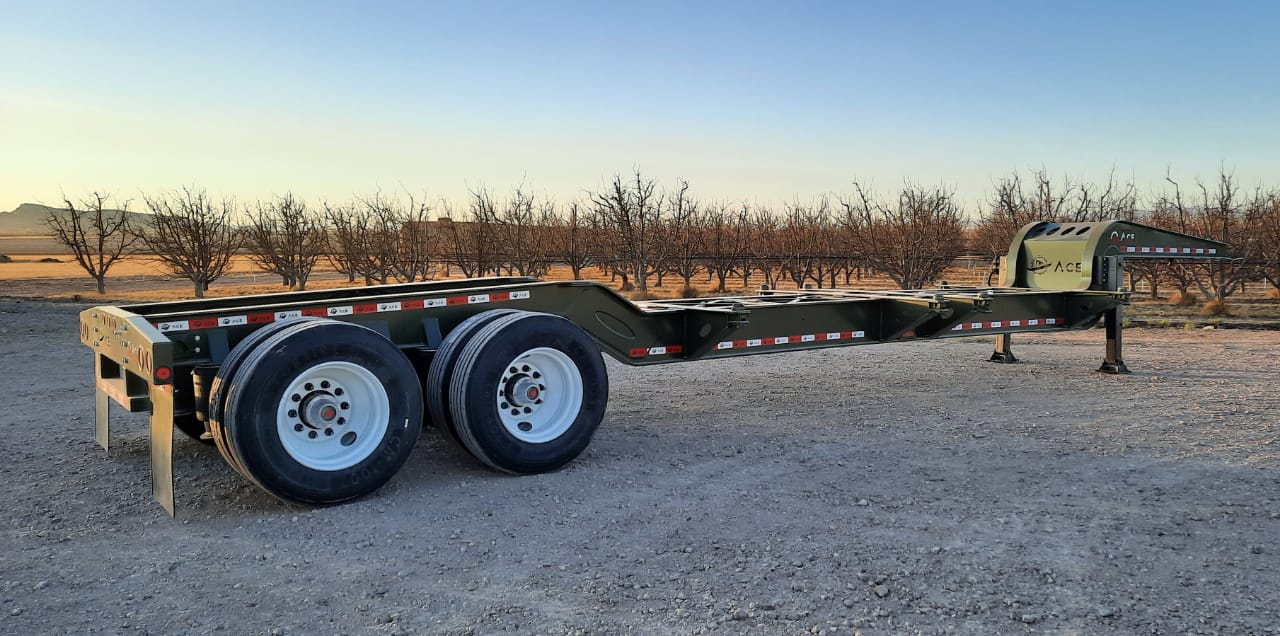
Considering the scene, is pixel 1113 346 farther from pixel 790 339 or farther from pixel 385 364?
pixel 385 364

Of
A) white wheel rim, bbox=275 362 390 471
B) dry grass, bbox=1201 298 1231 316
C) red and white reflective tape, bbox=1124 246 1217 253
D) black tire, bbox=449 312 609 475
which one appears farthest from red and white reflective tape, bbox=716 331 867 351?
dry grass, bbox=1201 298 1231 316

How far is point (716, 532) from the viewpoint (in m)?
4.11

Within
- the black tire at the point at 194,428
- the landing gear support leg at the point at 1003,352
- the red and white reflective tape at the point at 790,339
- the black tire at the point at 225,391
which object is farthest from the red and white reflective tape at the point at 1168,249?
the black tire at the point at 194,428

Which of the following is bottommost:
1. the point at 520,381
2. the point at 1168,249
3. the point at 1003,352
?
the point at 1003,352

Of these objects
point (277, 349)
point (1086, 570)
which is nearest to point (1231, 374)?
point (1086, 570)

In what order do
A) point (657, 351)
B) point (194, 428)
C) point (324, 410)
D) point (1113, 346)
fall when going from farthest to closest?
point (1113, 346), point (657, 351), point (194, 428), point (324, 410)

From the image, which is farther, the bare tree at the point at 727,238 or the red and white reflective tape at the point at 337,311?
the bare tree at the point at 727,238

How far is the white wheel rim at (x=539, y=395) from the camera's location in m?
5.05

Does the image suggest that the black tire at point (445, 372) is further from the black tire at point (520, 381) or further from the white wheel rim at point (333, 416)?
the white wheel rim at point (333, 416)

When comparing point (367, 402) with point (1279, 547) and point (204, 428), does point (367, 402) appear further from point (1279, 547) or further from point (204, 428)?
point (1279, 547)

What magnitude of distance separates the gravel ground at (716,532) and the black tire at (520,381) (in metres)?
0.16

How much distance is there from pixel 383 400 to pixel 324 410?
29 cm

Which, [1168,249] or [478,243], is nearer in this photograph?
[1168,249]

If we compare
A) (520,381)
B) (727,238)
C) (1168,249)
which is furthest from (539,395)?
(727,238)
